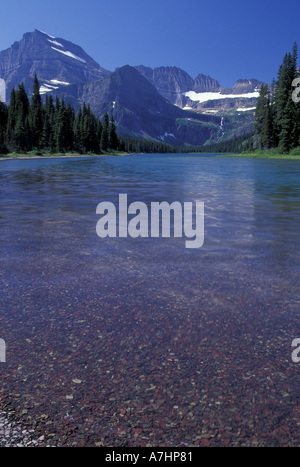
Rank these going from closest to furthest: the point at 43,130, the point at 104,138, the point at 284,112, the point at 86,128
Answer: the point at 284,112 < the point at 43,130 < the point at 86,128 < the point at 104,138

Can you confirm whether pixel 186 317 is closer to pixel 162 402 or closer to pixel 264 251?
pixel 162 402

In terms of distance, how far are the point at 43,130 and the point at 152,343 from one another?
117m

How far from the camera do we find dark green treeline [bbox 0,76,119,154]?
96.9m

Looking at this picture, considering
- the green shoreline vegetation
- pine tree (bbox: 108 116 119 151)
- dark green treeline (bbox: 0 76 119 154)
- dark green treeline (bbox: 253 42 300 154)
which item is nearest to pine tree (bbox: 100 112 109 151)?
dark green treeline (bbox: 0 76 119 154)

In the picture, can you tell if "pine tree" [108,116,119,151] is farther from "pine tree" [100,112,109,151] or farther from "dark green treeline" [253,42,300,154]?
"dark green treeline" [253,42,300,154]

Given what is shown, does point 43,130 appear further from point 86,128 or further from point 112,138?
point 112,138

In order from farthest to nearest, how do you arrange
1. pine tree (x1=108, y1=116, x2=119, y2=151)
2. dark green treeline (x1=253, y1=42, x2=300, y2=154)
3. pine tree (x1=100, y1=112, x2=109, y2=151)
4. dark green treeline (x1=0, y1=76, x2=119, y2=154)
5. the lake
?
pine tree (x1=108, y1=116, x2=119, y2=151) → pine tree (x1=100, y1=112, x2=109, y2=151) → dark green treeline (x1=0, y1=76, x2=119, y2=154) → dark green treeline (x1=253, y1=42, x2=300, y2=154) → the lake

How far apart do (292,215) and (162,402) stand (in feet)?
42.0

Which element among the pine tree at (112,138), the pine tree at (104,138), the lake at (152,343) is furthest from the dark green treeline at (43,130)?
the lake at (152,343)

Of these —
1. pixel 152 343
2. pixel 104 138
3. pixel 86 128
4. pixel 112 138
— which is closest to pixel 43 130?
pixel 86 128

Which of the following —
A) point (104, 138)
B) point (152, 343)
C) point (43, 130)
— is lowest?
point (152, 343)

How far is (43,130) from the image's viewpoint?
111375 mm

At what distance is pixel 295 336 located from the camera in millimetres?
4480

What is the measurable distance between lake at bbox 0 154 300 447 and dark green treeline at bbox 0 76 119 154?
90568 millimetres
